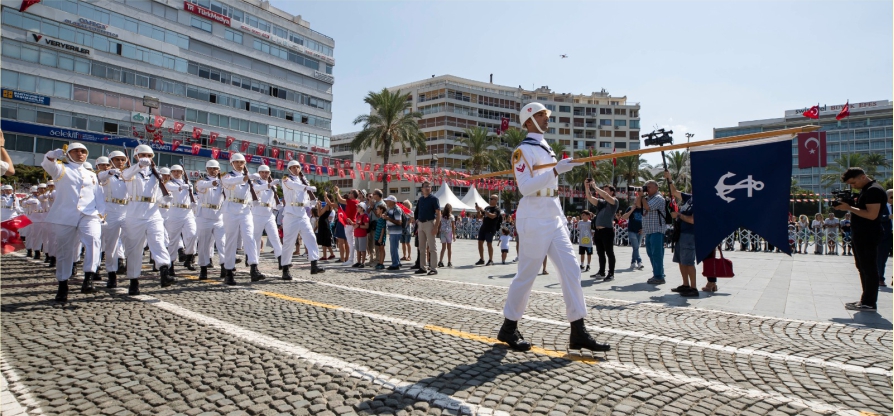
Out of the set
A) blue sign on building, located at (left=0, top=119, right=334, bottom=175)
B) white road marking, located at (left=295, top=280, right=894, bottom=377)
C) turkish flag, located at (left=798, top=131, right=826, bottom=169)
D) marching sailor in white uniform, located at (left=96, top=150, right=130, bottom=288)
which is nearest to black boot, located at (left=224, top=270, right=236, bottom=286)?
marching sailor in white uniform, located at (left=96, top=150, right=130, bottom=288)

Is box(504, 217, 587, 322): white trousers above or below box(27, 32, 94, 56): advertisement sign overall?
below

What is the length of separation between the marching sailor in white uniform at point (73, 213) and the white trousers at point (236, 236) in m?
2.11

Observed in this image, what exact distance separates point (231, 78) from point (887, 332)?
197 ft

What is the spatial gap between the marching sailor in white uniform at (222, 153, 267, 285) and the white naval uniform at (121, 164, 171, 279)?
50.5 inches

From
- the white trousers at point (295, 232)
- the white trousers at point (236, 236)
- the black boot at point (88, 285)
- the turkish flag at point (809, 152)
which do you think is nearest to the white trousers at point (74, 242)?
the black boot at point (88, 285)

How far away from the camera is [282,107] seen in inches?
2397

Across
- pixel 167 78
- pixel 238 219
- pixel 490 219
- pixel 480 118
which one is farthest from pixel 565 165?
pixel 480 118

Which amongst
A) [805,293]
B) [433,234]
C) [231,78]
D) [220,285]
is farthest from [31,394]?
[231,78]

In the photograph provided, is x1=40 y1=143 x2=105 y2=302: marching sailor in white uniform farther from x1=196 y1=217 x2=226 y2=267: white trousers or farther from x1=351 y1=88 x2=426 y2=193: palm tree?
x1=351 y1=88 x2=426 y2=193: palm tree

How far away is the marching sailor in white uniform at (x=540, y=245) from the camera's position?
15.0ft

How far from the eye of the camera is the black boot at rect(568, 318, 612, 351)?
14.6 ft

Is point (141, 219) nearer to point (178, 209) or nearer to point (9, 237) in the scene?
point (9, 237)

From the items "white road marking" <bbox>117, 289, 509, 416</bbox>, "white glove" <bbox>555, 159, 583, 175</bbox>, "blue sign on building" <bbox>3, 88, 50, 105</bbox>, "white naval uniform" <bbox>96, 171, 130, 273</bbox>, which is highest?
"blue sign on building" <bbox>3, 88, 50, 105</bbox>

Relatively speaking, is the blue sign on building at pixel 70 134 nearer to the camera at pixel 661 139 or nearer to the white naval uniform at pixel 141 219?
the white naval uniform at pixel 141 219
